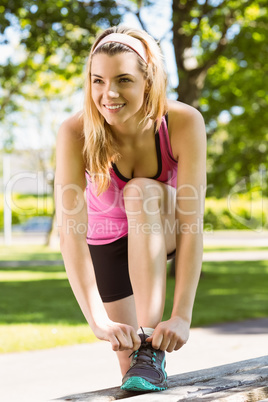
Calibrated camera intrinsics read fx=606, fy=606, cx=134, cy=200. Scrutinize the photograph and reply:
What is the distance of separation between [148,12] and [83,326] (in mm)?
8167

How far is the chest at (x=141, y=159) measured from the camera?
259 centimetres

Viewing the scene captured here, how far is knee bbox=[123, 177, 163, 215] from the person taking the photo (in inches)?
95.6

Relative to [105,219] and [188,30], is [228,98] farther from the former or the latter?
[105,219]

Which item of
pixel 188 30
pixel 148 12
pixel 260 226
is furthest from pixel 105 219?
pixel 260 226

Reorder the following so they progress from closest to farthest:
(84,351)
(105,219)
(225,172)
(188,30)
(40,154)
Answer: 1. (105,219)
2. (84,351)
3. (188,30)
4. (225,172)
5. (40,154)

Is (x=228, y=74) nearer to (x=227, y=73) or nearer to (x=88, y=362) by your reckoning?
(x=227, y=73)

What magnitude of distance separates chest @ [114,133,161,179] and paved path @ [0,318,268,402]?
2148 millimetres

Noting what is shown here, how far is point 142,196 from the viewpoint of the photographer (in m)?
2.43

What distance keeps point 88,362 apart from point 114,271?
8.76ft

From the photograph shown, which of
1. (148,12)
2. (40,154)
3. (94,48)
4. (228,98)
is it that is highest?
(148,12)

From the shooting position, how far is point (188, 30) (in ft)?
49.3

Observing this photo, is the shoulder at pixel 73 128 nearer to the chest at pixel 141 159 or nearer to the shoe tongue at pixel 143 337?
the chest at pixel 141 159

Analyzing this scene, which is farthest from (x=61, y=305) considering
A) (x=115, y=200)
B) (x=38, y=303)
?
(x=115, y=200)

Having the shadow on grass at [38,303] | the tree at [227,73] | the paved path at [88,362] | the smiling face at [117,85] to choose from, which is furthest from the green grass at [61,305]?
the smiling face at [117,85]
